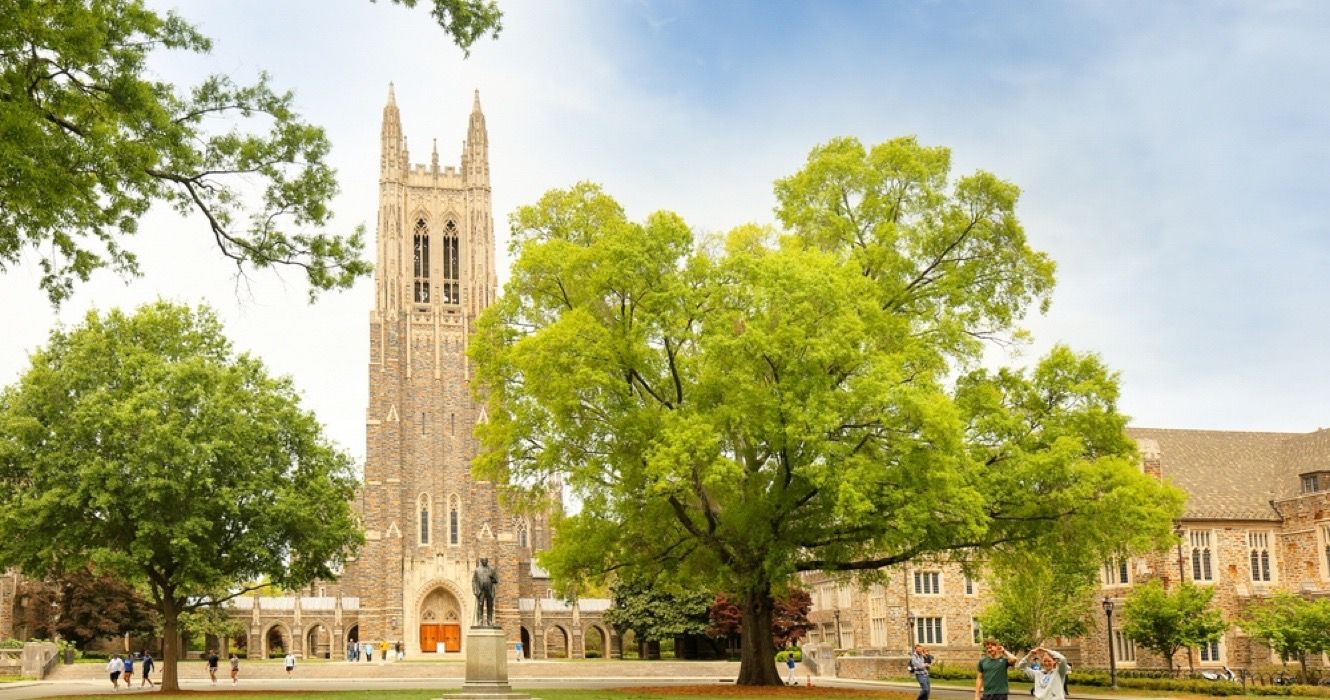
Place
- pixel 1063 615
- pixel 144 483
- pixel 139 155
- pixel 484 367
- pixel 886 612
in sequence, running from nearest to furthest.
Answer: pixel 139 155, pixel 484 367, pixel 144 483, pixel 1063 615, pixel 886 612

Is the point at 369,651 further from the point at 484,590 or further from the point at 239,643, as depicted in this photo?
the point at 484,590

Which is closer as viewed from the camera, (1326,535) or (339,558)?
(339,558)

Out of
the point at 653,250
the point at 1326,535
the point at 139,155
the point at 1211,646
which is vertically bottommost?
the point at 1211,646

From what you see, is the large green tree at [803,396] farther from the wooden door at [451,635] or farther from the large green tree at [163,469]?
the wooden door at [451,635]

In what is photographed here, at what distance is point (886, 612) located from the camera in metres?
59.7

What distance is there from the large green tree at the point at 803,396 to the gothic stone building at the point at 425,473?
40515 millimetres

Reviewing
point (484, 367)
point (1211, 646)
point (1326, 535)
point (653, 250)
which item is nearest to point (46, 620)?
point (484, 367)

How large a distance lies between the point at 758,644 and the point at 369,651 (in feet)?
119

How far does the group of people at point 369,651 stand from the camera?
65.5m

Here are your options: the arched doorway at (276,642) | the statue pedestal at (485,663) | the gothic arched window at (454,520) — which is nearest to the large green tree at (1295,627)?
the statue pedestal at (485,663)

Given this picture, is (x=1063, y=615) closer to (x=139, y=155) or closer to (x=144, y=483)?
(x=144, y=483)

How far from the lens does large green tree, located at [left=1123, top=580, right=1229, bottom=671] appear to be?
1726 inches

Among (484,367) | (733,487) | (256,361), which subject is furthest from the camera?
(256,361)

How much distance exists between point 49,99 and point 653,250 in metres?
17.5
